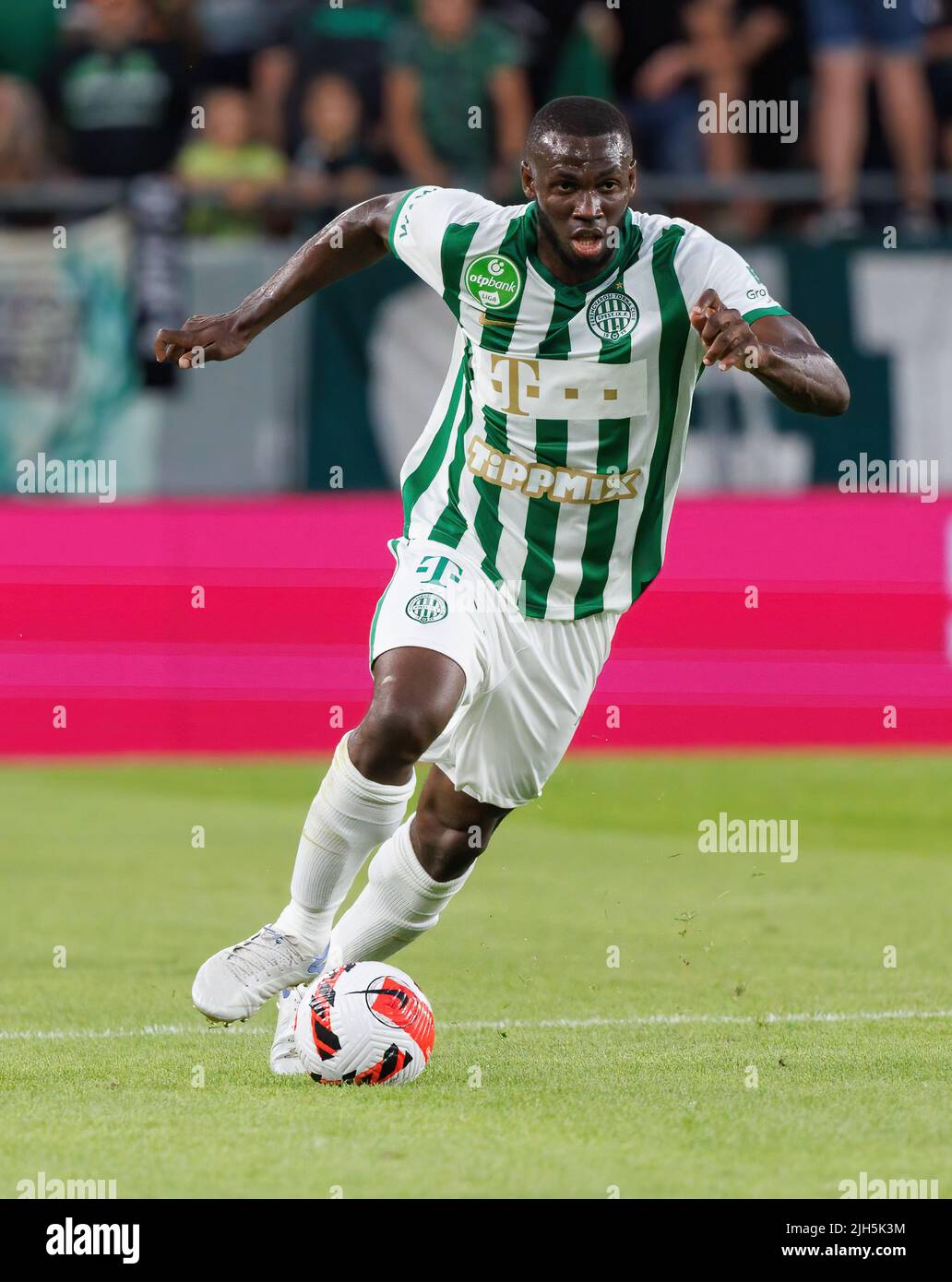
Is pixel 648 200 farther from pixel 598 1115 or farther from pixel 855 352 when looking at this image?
pixel 598 1115

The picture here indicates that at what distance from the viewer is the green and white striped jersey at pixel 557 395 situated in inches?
230

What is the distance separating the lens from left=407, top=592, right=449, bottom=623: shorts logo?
222 inches

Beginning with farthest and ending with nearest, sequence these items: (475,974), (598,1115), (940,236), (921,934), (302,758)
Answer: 1. (940,236)
2. (302,758)
3. (921,934)
4. (475,974)
5. (598,1115)

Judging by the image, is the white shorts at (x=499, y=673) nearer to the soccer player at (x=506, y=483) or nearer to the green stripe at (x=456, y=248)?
the soccer player at (x=506, y=483)

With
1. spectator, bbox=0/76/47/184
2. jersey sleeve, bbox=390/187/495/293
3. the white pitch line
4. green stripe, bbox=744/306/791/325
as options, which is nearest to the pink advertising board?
spectator, bbox=0/76/47/184

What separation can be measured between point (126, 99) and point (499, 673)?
1051 centimetres

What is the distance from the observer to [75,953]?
303 inches

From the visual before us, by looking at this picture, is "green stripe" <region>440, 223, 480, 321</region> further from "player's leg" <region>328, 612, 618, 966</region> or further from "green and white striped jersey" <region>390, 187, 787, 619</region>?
"player's leg" <region>328, 612, 618, 966</region>

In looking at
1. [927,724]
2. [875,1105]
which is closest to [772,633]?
[927,724]

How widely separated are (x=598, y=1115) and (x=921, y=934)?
3.34 meters

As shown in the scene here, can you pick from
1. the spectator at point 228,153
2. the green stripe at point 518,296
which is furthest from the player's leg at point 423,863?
the spectator at point 228,153

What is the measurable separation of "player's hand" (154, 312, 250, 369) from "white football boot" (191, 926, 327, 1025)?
1.57 meters

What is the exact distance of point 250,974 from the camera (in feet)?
18.4
